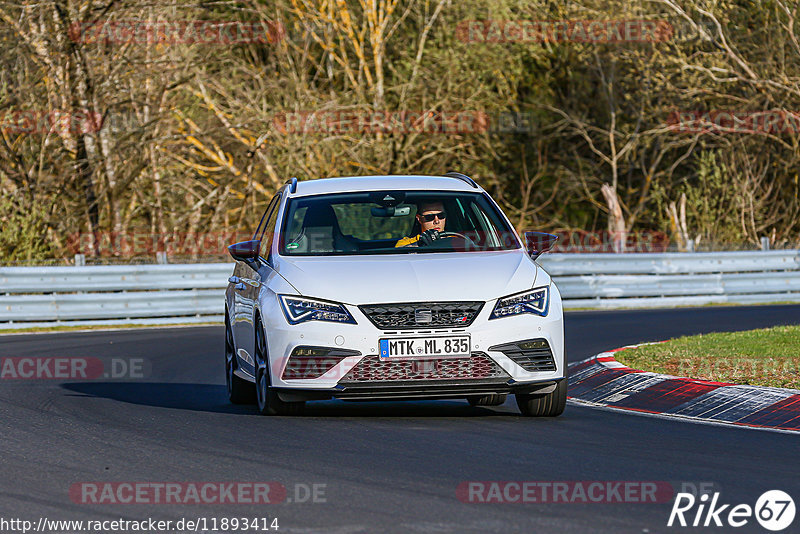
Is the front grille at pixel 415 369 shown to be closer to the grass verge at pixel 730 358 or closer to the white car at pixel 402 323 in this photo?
the white car at pixel 402 323

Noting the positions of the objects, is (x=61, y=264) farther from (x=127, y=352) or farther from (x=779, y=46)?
(x=779, y=46)

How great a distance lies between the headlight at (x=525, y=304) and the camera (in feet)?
30.7

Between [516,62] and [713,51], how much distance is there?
565 cm

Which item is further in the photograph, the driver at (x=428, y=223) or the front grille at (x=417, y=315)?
the driver at (x=428, y=223)

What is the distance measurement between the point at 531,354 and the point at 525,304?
0.34 m

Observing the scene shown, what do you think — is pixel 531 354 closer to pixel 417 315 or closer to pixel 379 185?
pixel 417 315

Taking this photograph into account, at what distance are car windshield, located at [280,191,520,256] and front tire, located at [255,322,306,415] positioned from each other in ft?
2.35

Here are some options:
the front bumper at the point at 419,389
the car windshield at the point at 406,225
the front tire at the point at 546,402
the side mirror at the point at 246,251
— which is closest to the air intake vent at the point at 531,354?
the front bumper at the point at 419,389

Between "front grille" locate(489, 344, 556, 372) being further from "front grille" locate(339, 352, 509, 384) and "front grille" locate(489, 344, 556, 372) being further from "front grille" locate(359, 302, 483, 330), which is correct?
"front grille" locate(359, 302, 483, 330)

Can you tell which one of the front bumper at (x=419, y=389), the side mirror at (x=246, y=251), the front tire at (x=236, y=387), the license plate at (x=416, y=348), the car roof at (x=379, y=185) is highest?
the car roof at (x=379, y=185)

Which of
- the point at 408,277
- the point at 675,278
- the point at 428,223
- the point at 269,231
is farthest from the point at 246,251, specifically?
the point at 675,278

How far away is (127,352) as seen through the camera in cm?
1667

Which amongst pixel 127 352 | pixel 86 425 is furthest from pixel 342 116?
pixel 86 425

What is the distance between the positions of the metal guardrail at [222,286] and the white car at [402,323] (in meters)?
12.1
